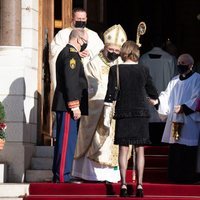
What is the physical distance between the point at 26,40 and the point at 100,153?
2.09m

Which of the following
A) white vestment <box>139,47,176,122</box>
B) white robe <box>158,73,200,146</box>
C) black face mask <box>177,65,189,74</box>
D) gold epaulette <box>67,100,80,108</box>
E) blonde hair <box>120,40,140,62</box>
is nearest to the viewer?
blonde hair <box>120,40,140,62</box>

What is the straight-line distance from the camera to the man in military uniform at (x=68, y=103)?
13.5m

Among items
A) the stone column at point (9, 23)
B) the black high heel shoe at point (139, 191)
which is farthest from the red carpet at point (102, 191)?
the stone column at point (9, 23)

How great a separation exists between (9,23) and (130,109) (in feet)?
8.63

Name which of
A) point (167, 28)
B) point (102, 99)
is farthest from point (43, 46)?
point (167, 28)

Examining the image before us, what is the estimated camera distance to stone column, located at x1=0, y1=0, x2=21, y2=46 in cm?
1477

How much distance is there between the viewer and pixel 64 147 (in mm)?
13695

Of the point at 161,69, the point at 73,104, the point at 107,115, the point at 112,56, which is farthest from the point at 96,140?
the point at 161,69

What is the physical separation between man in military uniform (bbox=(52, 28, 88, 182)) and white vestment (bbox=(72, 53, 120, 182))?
1.85 ft

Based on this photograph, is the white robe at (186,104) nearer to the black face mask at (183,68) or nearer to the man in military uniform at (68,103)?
the black face mask at (183,68)

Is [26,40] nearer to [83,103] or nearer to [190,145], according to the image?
[83,103]

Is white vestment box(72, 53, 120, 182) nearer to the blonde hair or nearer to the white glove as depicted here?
the white glove

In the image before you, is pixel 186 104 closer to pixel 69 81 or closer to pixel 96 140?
pixel 96 140

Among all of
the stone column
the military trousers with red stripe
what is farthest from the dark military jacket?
the stone column
